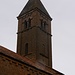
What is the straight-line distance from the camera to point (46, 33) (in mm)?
34250

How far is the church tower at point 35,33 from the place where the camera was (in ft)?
105

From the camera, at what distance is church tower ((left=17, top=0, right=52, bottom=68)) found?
31.9 m

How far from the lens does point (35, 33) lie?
32.5 m

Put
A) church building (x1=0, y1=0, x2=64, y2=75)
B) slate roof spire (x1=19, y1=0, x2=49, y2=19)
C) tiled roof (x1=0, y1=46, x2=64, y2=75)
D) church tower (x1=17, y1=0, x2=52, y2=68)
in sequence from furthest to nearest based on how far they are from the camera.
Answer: slate roof spire (x1=19, y1=0, x2=49, y2=19)
church tower (x1=17, y1=0, x2=52, y2=68)
church building (x1=0, y1=0, x2=64, y2=75)
tiled roof (x1=0, y1=46, x2=64, y2=75)

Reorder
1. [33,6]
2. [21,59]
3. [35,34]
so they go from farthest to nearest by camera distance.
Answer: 1. [33,6]
2. [35,34]
3. [21,59]

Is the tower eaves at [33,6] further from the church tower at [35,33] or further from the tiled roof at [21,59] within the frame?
the tiled roof at [21,59]

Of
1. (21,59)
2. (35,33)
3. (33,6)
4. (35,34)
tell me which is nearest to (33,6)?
(33,6)

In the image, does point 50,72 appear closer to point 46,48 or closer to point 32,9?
point 46,48

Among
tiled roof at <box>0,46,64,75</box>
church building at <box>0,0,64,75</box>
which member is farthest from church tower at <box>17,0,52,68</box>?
tiled roof at <box>0,46,64,75</box>

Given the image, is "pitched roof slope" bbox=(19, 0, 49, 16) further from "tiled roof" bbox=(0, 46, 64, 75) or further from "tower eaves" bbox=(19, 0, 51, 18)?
"tiled roof" bbox=(0, 46, 64, 75)

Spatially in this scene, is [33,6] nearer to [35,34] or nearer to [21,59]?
[35,34]

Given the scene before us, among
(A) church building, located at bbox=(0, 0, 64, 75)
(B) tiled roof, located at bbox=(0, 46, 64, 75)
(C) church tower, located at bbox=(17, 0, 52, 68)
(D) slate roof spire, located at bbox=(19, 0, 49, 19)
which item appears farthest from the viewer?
(D) slate roof spire, located at bbox=(19, 0, 49, 19)

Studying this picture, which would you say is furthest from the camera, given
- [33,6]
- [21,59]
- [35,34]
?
[33,6]

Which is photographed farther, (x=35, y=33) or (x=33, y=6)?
(x=33, y=6)
